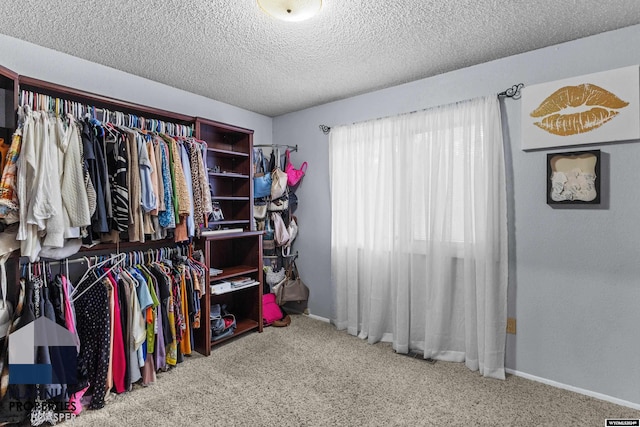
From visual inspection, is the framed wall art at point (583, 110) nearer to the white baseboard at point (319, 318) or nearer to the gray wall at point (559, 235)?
the gray wall at point (559, 235)

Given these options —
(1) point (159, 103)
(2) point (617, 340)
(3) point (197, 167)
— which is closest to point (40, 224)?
(3) point (197, 167)

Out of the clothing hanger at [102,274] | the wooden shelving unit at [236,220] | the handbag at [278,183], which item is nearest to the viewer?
the clothing hanger at [102,274]

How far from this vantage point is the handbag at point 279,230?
3590 millimetres

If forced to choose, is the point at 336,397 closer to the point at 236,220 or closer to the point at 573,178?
the point at 236,220

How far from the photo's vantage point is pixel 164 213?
2422 mm

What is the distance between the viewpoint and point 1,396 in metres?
1.76

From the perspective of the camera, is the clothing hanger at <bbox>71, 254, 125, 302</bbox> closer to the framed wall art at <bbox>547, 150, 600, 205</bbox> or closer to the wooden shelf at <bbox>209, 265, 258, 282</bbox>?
the wooden shelf at <bbox>209, 265, 258, 282</bbox>

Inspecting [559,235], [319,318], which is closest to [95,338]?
[319,318]

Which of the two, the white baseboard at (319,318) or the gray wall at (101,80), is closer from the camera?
the gray wall at (101,80)

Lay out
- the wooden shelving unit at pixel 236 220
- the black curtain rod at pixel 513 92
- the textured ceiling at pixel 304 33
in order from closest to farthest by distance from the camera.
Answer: the textured ceiling at pixel 304 33
the black curtain rod at pixel 513 92
the wooden shelving unit at pixel 236 220

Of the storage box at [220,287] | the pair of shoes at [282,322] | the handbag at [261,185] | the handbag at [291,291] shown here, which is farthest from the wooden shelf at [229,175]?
the pair of shoes at [282,322]

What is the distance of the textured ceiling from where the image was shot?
1798 mm

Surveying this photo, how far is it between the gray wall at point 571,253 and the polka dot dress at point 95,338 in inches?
113

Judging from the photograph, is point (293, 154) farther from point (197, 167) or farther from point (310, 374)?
point (310, 374)
